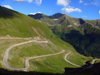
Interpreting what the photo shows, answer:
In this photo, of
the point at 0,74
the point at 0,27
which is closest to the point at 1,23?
the point at 0,27

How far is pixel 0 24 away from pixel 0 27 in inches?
332

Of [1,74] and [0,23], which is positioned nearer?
[1,74]

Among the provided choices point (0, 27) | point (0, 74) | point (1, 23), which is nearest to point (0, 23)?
point (1, 23)

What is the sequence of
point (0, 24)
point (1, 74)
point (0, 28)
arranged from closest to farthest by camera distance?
point (1, 74) → point (0, 28) → point (0, 24)

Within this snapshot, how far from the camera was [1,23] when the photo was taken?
140 meters

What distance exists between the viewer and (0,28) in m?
128

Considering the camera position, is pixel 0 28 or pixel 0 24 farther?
pixel 0 24

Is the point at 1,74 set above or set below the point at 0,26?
below

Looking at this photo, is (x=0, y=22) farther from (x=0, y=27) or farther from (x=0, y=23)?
(x=0, y=27)

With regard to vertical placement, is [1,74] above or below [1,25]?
below

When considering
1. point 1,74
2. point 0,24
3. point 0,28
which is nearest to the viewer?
point 1,74

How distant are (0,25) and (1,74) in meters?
134

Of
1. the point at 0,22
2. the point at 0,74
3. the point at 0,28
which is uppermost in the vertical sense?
the point at 0,22

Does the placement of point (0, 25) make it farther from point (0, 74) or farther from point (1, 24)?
point (0, 74)
